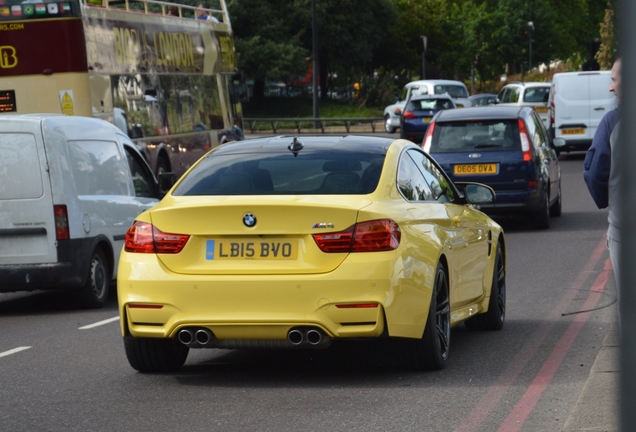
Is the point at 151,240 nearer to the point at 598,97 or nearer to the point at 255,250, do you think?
the point at 255,250

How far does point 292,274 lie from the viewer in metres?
6.52

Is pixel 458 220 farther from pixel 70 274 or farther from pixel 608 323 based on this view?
pixel 70 274

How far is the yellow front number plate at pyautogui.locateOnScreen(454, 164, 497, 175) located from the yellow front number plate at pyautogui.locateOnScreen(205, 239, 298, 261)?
10.3 metres

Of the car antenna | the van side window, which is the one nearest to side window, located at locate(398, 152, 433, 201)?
the car antenna

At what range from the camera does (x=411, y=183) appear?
297 inches

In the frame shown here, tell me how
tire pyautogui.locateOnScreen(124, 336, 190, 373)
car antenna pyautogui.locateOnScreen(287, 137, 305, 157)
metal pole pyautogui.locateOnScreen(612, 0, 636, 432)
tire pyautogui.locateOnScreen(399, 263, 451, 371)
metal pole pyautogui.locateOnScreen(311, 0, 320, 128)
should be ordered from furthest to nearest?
metal pole pyautogui.locateOnScreen(311, 0, 320, 128)
car antenna pyautogui.locateOnScreen(287, 137, 305, 157)
tire pyautogui.locateOnScreen(124, 336, 190, 373)
tire pyautogui.locateOnScreen(399, 263, 451, 371)
metal pole pyautogui.locateOnScreen(612, 0, 636, 432)

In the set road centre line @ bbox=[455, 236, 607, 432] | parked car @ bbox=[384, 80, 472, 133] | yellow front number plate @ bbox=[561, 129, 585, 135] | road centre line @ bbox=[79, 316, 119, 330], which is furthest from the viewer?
parked car @ bbox=[384, 80, 472, 133]

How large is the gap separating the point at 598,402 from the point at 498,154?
36.6 ft

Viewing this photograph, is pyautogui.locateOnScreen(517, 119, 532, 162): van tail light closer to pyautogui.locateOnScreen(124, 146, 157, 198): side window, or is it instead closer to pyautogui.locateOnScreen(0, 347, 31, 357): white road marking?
pyautogui.locateOnScreen(124, 146, 157, 198): side window

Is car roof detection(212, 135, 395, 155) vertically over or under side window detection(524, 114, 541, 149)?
over

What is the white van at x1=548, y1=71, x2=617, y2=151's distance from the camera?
3194 centimetres

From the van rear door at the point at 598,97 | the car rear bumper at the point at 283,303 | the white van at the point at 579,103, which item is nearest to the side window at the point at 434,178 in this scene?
the car rear bumper at the point at 283,303

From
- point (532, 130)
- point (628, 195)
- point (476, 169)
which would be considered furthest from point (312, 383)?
point (532, 130)

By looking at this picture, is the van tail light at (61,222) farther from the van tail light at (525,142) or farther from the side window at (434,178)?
the van tail light at (525,142)
